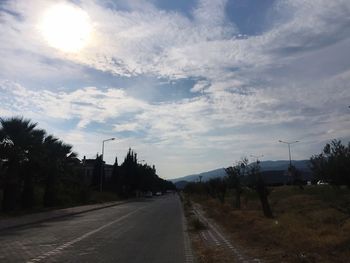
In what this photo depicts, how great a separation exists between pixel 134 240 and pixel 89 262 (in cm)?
578

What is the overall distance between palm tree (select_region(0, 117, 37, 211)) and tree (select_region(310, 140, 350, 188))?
2639 centimetres

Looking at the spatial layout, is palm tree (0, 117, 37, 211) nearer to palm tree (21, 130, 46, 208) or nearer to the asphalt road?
palm tree (21, 130, 46, 208)

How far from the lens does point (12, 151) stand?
1417 inches

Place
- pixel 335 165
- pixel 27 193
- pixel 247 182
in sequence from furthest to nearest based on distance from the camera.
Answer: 1. pixel 27 193
2. pixel 247 182
3. pixel 335 165

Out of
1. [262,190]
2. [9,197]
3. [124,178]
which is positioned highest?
[124,178]

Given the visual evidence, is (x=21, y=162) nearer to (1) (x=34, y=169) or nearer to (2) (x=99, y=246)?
(1) (x=34, y=169)

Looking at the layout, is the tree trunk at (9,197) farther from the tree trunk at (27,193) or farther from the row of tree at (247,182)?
the row of tree at (247,182)

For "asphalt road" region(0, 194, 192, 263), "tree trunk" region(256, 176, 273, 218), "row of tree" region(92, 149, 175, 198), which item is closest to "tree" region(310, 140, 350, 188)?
"asphalt road" region(0, 194, 192, 263)

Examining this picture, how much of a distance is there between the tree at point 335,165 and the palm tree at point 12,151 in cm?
2639

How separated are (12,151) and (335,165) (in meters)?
27.3

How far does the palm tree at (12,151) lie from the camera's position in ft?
118

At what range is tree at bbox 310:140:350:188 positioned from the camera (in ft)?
44.2

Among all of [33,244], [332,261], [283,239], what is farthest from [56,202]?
[332,261]

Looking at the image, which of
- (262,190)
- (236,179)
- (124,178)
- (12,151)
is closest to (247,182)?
(262,190)
